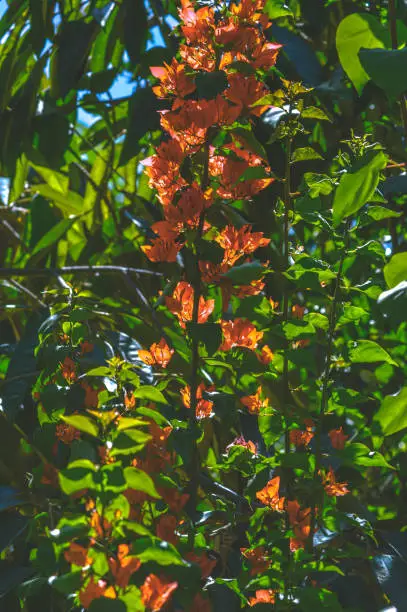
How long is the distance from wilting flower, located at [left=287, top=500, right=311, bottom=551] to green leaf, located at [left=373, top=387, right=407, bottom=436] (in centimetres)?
17

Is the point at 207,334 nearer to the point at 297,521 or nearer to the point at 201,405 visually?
the point at 201,405

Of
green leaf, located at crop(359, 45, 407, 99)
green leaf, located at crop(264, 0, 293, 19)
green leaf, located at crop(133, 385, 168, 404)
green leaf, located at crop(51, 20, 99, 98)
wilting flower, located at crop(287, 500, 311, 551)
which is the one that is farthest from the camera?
green leaf, located at crop(51, 20, 99, 98)

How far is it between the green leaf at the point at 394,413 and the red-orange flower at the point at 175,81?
11.9 inches

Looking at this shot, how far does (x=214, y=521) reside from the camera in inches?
31.1

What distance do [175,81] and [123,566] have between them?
386 mm

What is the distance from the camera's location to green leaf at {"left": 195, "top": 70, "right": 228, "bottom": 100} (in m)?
0.70

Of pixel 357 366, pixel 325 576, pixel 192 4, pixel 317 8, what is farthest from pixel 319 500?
pixel 317 8

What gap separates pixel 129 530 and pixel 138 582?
4cm

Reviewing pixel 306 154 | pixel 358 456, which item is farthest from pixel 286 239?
pixel 358 456

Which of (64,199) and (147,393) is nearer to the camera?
(147,393)

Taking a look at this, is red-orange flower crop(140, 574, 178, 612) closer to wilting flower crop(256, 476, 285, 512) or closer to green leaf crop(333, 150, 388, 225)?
wilting flower crop(256, 476, 285, 512)

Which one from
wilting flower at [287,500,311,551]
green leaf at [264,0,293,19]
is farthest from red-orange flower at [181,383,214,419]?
green leaf at [264,0,293,19]

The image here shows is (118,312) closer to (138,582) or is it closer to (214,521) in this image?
(214,521)

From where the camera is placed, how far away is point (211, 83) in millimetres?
715
